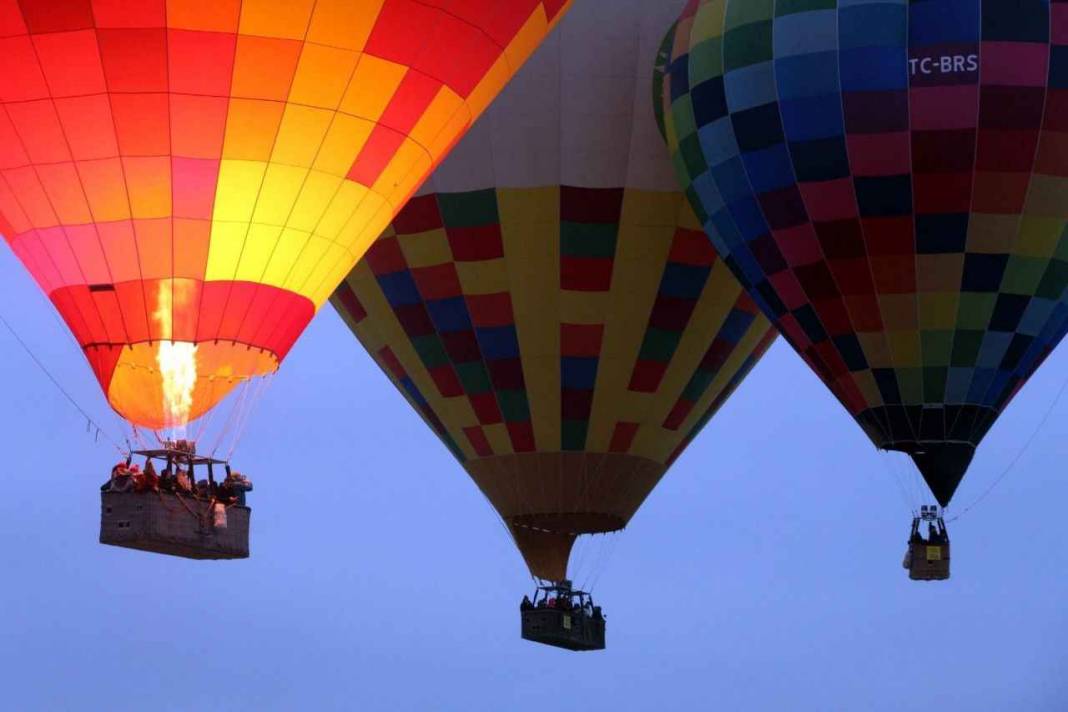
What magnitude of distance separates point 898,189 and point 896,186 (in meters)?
0.03

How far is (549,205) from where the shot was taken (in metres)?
19.3

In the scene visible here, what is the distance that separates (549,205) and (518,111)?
66 cm

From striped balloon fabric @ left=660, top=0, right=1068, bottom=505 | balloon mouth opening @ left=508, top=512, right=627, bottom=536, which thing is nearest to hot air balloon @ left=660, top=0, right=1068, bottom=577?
striped balloon fabric @ left=660, top=0, right=1068, bottom=505

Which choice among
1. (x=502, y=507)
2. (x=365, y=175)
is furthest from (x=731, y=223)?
(x=365, y=175)

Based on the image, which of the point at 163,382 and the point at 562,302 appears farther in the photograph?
the point at 562,302

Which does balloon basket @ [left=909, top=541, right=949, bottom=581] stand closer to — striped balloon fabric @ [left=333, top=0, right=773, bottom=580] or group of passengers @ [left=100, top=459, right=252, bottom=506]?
striped balloon fabric @ [left=333, top=0, right=773, bottom=580]

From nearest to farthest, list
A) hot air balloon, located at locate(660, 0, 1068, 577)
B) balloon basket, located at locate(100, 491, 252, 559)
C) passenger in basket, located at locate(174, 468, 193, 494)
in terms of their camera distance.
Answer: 1. balloon basket, located at locate(100, 491, 252, 559)
2. passenger in basket, located at locate(174, 468, 193, 494)
3. hot air balloon, located at locate(660, 0, 1068, 577)

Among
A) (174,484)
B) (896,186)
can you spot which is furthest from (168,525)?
(896,186)

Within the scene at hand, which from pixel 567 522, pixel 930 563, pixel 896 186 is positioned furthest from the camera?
pixel 567 522

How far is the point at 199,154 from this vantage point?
1405 cm

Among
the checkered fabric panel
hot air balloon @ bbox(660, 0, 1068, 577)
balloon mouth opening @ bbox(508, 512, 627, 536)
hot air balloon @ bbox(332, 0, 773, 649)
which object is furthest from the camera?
balloon mouth opening @ bbox(508, 512, 627, 536)

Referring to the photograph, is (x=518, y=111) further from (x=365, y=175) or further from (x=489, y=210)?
(x=365, y=175)

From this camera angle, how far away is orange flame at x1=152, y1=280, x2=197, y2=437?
1418 centimetres

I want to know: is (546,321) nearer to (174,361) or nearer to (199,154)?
(174,361)
